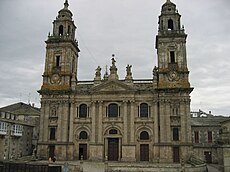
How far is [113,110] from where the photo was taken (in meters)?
41.7

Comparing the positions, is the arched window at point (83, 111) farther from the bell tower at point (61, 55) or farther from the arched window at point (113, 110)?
the arched window at point (113, 110)

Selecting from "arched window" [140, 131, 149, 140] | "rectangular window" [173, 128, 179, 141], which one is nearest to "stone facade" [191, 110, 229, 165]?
"rectangular window" [173, 128, 179, 141]

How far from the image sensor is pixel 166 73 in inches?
1624

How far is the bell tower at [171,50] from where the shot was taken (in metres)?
40.9

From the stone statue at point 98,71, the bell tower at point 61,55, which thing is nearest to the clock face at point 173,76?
the stone statue at point 98,71

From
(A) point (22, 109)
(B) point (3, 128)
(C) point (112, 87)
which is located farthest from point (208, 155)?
(A) point (22, 109)

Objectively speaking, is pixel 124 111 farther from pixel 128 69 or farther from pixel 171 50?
pixel 171 50

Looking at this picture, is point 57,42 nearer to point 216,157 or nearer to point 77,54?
point 77,54

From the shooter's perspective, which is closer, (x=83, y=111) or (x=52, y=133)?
(x=52, y=133)

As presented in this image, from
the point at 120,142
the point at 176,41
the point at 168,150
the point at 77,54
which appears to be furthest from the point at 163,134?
the point at 77,54

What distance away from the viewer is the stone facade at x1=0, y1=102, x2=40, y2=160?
3772cm

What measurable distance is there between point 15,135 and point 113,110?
15.0m

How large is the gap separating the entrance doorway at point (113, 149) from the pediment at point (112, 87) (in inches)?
296

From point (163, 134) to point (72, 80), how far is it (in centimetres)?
1650
